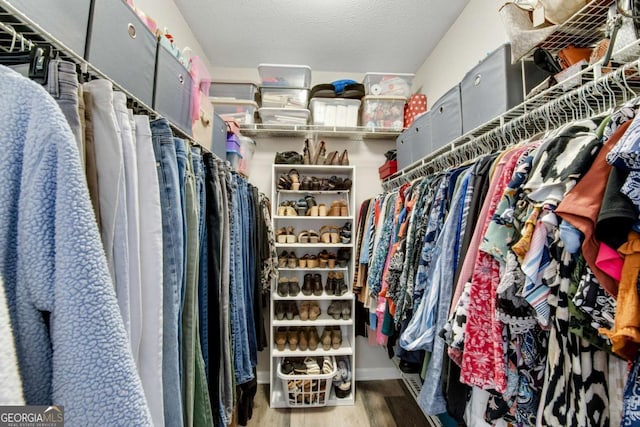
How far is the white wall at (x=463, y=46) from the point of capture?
1.52 metres

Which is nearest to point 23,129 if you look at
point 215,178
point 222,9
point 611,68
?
point 215,178

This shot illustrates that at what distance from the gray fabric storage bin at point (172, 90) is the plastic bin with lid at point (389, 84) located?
150cm

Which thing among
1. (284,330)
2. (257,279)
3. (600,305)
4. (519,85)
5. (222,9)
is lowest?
(284,330)

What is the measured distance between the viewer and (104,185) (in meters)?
0.45

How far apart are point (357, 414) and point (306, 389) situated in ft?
1.23

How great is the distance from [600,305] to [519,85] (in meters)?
0.85

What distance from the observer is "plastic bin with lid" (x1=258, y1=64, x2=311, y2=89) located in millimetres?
2076

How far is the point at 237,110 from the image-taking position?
2119 millimetres

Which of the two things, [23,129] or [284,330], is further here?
[284,330]

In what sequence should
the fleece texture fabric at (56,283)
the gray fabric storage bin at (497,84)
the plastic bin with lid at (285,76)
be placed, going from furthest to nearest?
the plastic bin with lid at (285,76) < the gray fabric storage bin at (497,84) < the fleece texture fabric at (56,283)

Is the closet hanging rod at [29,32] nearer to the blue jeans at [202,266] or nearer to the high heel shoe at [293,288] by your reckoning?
the blue jeans at [202,266]

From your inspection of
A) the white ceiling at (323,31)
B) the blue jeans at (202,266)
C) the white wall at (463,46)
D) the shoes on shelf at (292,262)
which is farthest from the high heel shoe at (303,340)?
the white ceiling at (323,31)

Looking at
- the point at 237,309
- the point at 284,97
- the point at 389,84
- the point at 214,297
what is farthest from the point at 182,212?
the point at 389,84

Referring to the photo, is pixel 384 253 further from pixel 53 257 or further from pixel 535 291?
pixel 53 257
